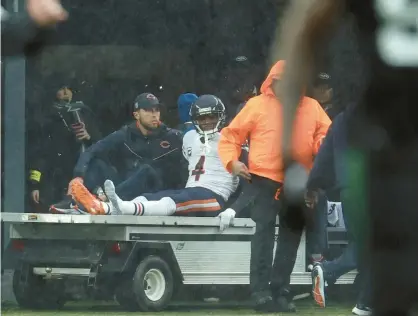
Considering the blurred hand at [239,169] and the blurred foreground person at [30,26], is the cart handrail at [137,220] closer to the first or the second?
the blurred hand at [239,169]

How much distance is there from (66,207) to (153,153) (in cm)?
62

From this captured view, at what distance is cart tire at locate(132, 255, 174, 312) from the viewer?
7.85 m

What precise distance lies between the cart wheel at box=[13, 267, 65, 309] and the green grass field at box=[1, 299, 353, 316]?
69 mm

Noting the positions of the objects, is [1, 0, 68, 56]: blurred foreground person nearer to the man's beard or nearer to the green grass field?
the green grass field

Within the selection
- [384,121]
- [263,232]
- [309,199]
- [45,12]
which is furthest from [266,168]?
[384,121]

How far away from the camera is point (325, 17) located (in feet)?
9.86

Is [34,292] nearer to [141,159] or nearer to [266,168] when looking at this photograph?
[141,159]

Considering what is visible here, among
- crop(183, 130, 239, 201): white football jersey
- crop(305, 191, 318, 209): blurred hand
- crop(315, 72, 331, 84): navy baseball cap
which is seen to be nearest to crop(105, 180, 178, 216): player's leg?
crop(183, 130, 239, 201): white football jersey

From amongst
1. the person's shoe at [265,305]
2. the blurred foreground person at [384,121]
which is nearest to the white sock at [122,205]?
the person's shoe at [265,305]

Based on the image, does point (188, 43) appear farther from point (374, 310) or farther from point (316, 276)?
point (374, 310)

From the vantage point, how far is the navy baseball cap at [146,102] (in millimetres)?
8227

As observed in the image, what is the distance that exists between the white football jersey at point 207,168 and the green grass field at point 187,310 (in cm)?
66

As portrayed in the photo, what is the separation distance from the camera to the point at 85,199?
8.02 meters

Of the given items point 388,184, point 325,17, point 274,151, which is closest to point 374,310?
point 388,184
